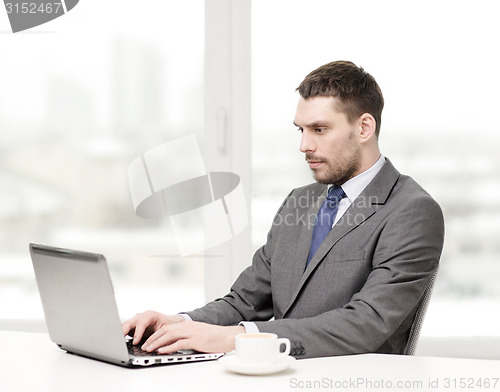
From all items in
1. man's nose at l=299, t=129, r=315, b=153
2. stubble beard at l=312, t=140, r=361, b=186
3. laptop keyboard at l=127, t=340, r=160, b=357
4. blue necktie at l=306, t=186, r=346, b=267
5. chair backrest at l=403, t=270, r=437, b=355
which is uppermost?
man's nose at l=299, t=129, r=315, b=153

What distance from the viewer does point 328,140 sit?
207 centimetres

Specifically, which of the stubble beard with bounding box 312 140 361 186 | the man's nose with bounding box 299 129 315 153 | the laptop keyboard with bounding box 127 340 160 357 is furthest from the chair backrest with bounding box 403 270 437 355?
the laptop keyboard with bounding box 127 340 160 357

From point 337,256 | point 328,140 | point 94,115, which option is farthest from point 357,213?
point 94,115

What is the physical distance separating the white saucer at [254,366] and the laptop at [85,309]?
137 millimetres

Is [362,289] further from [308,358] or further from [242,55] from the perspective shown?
A: [242,55]

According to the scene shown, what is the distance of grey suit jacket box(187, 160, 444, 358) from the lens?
169 cm

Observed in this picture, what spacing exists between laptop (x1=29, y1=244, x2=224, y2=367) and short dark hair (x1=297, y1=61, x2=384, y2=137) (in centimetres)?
85

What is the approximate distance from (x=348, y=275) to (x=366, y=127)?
452mm

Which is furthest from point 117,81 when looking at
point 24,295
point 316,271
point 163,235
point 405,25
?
point 316,271

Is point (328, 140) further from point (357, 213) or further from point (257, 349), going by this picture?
point (257, 349)

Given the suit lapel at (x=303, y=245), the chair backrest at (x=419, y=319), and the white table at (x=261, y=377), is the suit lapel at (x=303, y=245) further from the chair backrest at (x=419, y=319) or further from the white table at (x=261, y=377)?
the white table at (x=261, y=377)

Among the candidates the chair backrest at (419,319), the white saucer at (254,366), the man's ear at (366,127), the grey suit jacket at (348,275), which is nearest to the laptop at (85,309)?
the white saucer at (254,366)

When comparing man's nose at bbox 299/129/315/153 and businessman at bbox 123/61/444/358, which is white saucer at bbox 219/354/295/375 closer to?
businessman at bbox 123/61/444/358

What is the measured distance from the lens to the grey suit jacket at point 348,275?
1694 mm
